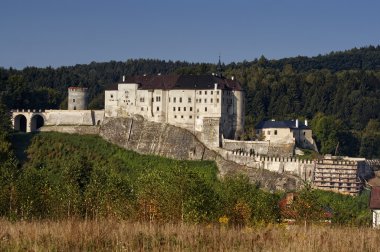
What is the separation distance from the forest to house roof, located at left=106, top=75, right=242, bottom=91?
5.31m

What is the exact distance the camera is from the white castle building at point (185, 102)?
2731 inches

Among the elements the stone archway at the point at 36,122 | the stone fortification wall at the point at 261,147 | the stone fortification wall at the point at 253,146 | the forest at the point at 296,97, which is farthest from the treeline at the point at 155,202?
the forest at the point at 296,97

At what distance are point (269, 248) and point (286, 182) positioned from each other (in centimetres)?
4152

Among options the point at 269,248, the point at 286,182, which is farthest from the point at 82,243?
the point at 286,182

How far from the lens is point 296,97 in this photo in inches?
4311

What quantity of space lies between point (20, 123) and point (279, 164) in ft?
108

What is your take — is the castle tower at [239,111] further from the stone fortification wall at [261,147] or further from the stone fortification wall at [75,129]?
the stone fortification wall at [75,129]

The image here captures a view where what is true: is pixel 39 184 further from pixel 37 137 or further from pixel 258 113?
pixel 258 113

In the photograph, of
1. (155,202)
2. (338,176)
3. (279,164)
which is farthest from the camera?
(279,164)

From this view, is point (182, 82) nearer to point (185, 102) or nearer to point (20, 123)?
point (185, 102)

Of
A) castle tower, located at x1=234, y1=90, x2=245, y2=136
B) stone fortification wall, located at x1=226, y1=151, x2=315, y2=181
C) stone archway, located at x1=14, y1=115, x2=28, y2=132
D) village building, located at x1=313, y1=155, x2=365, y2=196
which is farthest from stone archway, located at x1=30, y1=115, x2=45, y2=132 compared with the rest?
village building, located at x1=313, y1=155, x2=365, y2=196

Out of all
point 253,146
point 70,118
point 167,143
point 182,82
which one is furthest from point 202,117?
point 70,118

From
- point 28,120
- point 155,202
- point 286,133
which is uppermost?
point 28,120

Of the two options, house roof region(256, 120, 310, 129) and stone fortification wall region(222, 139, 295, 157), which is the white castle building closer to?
stone fortification wall region(222, 139, 295, 157)
